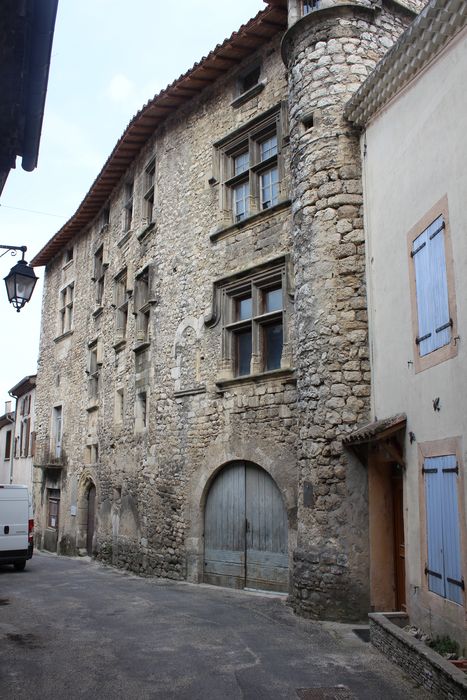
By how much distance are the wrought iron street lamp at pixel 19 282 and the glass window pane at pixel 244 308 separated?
16.8 ft

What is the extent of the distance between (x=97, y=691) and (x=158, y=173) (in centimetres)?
1135

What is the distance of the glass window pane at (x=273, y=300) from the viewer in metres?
10.6

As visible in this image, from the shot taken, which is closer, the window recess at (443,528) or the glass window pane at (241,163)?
the window recess at (443,528)

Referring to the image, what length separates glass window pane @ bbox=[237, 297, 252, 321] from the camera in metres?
11.3

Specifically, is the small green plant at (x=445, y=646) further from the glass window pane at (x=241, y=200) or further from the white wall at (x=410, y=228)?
the glass window pane at (x=241, y=200)

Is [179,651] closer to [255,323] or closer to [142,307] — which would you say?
[255,323]

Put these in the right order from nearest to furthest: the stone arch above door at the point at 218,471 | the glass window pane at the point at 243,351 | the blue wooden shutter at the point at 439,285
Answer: the blue wooden shutter at the point at 439,285 → the stone arch above door at the point at 218,471 → the glass window pane at the point at 243,351

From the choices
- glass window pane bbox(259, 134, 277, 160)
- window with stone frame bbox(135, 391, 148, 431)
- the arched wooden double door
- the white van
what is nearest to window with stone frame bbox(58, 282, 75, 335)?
window with stone frame bbox(135, 391, 148, 431)

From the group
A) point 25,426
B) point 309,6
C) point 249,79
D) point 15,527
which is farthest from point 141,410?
point 25,426

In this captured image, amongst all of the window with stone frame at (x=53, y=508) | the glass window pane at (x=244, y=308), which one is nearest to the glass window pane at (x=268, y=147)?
the glass window pane at (x=244, y=308)

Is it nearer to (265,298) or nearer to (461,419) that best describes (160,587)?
(265,298)

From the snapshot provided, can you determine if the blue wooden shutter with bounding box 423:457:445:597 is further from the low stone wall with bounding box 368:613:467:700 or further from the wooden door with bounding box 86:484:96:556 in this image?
the wooden door with bounding box 86:484:96:556

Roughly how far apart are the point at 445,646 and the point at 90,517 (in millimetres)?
13561

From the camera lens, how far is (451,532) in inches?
226
